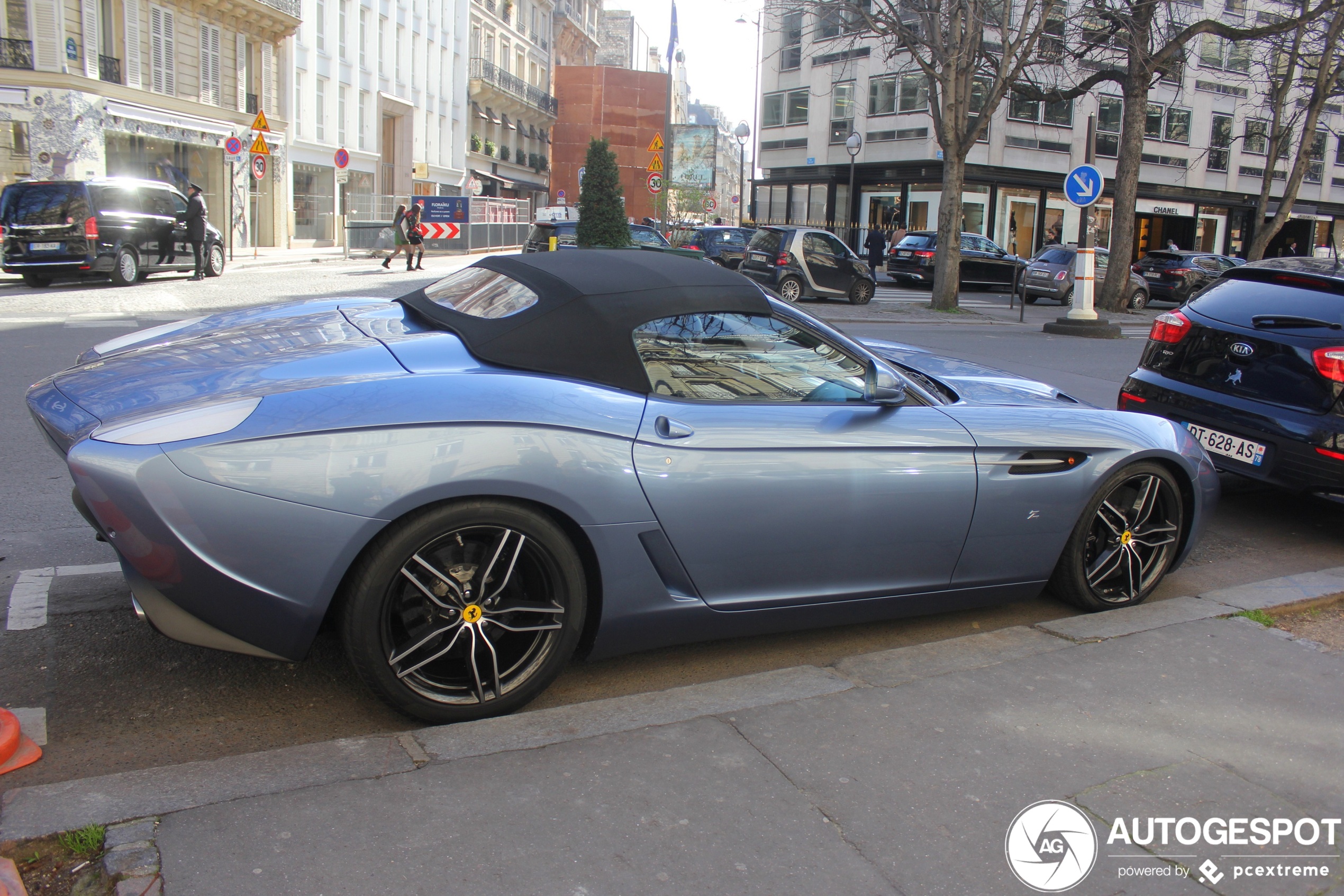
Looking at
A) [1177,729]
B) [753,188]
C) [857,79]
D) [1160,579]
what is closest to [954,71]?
[1160,579]

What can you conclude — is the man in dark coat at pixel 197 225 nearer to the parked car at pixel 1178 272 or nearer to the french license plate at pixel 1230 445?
the french license plate at pixel 1230 445

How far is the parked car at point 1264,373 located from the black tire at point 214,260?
60.9ft

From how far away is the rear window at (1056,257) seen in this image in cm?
2600

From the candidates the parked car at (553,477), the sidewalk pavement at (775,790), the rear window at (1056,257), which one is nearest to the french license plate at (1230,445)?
the parked car at (553,477)

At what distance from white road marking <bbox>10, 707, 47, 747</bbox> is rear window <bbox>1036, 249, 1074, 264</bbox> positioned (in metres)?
26.0

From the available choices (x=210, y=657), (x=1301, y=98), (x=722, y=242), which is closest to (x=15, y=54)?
(x=722, y=242)

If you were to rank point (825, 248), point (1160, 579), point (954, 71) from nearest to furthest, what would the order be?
1. point (1160, 579)
2. point (954, 71)
3. point (825, 248)

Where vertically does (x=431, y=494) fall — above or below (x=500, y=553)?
above

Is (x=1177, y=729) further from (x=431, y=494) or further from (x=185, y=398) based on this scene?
(x=185, y=398)

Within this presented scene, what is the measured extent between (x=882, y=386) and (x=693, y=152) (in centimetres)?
6837

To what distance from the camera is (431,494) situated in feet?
9.20

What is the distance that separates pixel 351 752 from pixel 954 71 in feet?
60.6

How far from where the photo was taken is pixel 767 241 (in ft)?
69.8

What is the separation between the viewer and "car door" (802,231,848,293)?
21.2 meters
